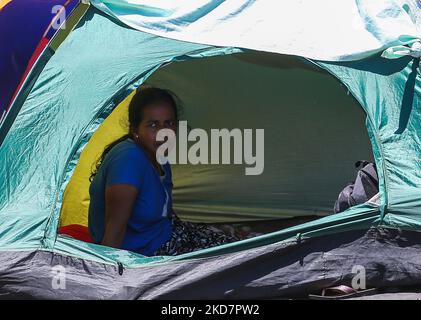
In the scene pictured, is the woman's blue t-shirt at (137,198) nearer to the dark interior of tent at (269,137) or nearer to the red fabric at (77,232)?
the red fabric at (77,232)

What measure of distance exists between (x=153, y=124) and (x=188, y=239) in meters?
0.55

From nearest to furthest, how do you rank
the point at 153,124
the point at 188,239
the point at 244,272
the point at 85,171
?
the point at 244,272
the point at 153,124
the point at 188,239
the point at 85,171

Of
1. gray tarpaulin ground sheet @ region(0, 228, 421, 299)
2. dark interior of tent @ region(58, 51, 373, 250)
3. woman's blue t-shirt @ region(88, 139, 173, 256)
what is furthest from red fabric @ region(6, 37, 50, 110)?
dark interior of tent @ region(58, 51, 373, 250)

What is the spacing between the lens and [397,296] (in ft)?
11.3

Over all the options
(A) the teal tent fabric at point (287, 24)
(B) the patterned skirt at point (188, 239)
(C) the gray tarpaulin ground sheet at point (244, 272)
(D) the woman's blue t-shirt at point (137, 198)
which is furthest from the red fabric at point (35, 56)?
(B) the patterned skirt at point (188, 239)

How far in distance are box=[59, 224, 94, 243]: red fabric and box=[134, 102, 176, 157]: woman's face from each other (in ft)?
1.62

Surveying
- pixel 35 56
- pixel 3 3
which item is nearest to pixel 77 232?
pixel 35 56

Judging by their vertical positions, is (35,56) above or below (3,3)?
below

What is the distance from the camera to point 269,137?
493 cm

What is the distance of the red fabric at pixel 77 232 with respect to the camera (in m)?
4.03

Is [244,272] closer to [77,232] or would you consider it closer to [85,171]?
[77,232]

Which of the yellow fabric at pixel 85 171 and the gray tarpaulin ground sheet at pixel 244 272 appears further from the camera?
the yellow fabric at pixel 85 171

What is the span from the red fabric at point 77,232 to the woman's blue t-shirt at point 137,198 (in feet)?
0.69

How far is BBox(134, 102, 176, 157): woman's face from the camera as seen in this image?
383cm
